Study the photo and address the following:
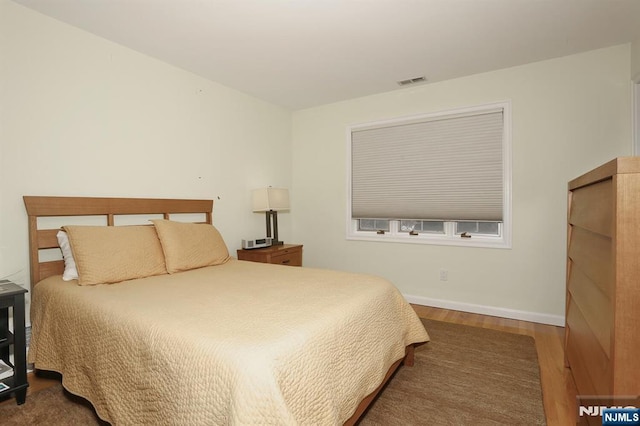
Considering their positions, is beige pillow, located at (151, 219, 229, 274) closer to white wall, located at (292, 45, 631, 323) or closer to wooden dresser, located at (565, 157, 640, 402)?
white wall, located at (292, 45, 631, 323)

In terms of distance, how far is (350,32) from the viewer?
8.19 ft

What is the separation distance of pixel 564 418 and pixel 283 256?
8.83ft

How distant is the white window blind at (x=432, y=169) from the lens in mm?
3297

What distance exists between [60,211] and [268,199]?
6.22 feet

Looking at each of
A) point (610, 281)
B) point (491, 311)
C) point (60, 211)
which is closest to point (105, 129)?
point (60, 211)

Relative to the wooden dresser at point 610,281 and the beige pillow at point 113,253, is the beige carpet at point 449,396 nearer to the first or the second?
the wooden dresser at point 610,281

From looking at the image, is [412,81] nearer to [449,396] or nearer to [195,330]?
[449,396]

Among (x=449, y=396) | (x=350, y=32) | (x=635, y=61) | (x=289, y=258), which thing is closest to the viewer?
(x=449, y=396)

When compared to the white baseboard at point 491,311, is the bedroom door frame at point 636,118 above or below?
above

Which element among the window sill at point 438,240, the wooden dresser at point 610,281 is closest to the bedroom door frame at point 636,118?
the window sill at point 438,240

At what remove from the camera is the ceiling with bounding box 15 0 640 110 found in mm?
2172

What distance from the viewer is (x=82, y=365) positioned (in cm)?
168

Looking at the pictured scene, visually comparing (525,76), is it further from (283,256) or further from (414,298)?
(283,256)

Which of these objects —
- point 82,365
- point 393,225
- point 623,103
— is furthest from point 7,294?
point 623,103
